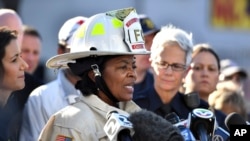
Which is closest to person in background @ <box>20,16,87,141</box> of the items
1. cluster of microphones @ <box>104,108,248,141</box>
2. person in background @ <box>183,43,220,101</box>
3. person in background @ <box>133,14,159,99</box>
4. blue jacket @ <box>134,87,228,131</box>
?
blue jacket @ <box>134,87,228,131</box>

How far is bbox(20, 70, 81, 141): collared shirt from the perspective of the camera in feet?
24.0

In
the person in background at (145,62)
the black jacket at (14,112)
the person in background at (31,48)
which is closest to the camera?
the black jacket at (14,112)

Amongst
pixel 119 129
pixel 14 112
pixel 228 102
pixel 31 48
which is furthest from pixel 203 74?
pixel 119 129

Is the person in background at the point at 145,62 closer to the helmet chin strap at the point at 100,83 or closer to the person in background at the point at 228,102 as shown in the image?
the person in background at the point at 228,102

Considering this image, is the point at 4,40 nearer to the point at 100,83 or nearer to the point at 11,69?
the point at 11,69

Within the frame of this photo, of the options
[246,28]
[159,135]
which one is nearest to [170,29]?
[159,135]

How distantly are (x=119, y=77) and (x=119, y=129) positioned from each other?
39.2 inches

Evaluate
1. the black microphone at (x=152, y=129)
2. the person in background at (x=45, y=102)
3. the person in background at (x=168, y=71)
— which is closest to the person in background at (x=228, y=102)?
the person in background at (x=168, y=71)

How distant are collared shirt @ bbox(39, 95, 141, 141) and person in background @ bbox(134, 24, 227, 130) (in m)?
1.60

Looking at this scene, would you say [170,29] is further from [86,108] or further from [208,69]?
[86,108]

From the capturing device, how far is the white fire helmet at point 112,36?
237 inches

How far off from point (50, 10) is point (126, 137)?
19953 mm

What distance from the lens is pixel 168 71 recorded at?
7637 millimetres

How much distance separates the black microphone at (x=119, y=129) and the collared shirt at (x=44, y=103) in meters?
2.08
